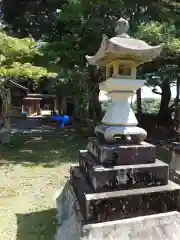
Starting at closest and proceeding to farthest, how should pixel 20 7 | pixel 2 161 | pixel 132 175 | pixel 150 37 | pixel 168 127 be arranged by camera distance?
pixel 132 175
pixel 150 37
pixel 2 161
pixel 168 127
pixel 20 7

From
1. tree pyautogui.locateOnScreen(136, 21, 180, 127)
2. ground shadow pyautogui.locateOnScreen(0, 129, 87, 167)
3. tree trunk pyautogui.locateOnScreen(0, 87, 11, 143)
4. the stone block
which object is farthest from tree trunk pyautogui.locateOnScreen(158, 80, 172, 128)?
the stone block

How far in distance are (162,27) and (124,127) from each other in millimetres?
5079

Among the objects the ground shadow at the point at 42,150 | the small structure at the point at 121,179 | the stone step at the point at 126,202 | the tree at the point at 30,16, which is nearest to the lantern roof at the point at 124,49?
the small structure at the point at 121,179

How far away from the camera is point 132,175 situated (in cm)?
396

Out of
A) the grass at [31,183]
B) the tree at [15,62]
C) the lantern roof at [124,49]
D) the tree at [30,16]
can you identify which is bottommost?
the grass at [31,183]

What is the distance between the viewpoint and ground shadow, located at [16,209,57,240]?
4.33 meters

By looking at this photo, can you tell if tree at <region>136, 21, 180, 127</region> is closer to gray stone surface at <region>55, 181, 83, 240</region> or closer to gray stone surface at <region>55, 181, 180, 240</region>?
gray stone surface at <region>55, 181, 83, 240</region>

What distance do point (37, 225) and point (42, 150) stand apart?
18.0ft

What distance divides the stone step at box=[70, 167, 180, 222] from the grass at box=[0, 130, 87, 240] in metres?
1.13

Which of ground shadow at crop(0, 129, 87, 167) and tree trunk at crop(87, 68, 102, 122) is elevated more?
tree trunk at crop(87, 68, 102, 122)

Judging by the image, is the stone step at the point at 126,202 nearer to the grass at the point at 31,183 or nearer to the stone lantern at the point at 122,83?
the stone lantern at the point at 122,83

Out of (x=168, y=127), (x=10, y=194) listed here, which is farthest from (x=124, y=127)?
(x=168, y=127)

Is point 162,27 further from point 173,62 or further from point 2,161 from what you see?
point 2,161

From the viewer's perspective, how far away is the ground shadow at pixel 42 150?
28.1 ft
